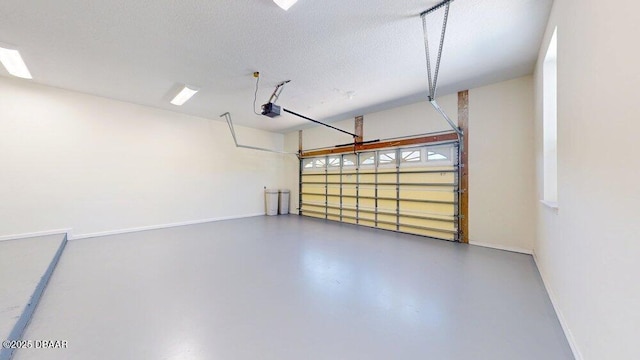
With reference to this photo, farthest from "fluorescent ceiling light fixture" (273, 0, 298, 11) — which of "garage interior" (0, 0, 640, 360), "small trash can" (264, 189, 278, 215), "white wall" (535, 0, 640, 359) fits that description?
"small trash can" (264, 189, 278, 215)

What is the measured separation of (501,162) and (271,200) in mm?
5736

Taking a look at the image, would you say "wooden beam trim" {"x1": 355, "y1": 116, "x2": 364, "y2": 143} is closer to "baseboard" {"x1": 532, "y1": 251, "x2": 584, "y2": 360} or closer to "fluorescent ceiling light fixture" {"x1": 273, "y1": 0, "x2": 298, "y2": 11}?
"fluorescent ceiling light fixture" {"x1": 273, "y1": 0, "x2": 298, "y2": 11}

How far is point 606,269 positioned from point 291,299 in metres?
Answer: 2.06

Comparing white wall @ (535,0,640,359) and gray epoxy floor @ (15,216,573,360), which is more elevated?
white wall @ (535,0,640,359)

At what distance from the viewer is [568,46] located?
1.68m

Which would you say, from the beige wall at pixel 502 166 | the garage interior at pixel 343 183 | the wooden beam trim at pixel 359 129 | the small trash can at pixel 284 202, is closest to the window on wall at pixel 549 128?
the garage interior at pixel 343 183

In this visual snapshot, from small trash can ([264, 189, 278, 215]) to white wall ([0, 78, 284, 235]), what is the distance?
99 cm

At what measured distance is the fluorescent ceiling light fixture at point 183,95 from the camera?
407 cm

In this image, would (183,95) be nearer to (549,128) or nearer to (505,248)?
(549,128)

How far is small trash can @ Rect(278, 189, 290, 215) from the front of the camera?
24.2 feet

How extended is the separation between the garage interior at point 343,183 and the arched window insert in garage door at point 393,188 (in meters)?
0.05

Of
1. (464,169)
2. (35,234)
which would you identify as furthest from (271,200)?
(464,169)

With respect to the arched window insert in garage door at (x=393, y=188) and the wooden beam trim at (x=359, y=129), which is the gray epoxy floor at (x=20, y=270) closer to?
the arched window insert in garage door at (x=393, y=188)

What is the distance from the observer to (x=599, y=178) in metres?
1.20
